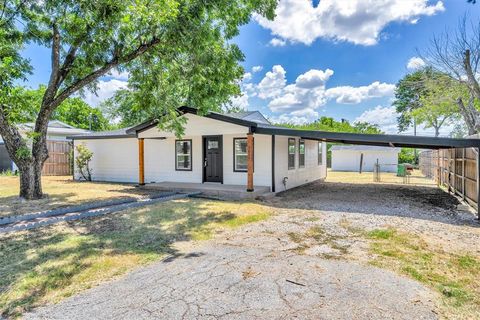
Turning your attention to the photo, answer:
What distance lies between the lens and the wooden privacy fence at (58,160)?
1744cm

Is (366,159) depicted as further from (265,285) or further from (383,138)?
(265,285)

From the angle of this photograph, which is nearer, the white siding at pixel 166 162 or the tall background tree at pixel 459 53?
the tall background tree at pixel 459 53

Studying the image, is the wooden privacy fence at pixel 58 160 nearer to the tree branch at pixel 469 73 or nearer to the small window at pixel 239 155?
the small window at pixel 239 155

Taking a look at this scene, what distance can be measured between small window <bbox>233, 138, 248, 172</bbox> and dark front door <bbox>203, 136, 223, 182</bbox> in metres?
0.61

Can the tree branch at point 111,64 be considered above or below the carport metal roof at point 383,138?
above

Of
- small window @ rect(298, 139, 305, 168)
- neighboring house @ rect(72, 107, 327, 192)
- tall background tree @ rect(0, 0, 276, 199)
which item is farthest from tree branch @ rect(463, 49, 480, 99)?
tall background tree @ rect(0, 0, 276, 199)

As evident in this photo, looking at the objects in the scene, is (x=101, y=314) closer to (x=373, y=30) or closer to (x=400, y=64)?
(x=373, y=30)

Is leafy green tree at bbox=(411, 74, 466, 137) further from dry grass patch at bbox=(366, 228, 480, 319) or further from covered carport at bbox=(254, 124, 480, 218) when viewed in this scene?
dry grass patch at bbox=(366, 228, 480, 319)

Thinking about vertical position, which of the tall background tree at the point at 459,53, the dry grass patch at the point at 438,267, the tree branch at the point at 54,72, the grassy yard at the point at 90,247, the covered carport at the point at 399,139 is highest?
the tall background tree at the point at 459,53

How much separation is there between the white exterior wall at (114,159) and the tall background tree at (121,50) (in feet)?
13.6

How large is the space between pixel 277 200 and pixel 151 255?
5654mm

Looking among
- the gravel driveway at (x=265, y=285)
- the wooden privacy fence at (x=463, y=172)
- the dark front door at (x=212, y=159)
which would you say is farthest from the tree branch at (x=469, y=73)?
the dark front door at (x=212, y=159)

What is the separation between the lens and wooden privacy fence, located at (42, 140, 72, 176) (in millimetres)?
17438

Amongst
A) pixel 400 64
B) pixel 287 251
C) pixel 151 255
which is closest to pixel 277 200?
pixel 287 251
